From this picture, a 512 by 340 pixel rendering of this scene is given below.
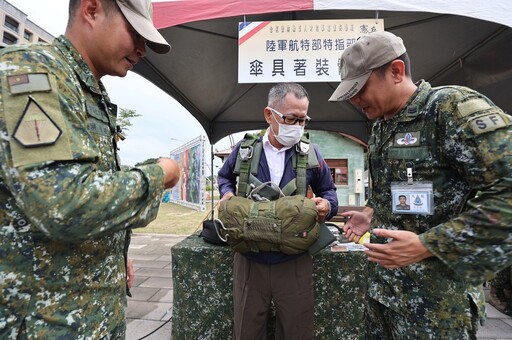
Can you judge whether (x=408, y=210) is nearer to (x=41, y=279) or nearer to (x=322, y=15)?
(x=41, y=279)

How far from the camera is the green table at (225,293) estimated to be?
2002 mm

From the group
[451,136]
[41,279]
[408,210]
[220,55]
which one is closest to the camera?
[41,279]

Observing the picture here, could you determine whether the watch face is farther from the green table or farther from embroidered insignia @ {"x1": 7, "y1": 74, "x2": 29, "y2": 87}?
the green table

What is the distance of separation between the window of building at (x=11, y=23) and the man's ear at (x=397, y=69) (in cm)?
4294

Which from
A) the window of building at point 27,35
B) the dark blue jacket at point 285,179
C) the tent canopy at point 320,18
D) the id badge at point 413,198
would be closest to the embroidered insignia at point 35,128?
the id badge at point 413,198

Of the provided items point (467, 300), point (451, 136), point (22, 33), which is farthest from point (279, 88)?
point (22, 33)

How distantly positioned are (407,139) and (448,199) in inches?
11.0

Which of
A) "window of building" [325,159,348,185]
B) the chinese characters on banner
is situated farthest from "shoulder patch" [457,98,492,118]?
"window of building" [325,159,348,185]

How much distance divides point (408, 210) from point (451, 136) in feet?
1.06

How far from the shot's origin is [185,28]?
9.66 ft

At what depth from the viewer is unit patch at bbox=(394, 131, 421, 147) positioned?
3.56 ft

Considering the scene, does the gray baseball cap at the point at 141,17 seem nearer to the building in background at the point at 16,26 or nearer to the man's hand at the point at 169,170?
the man's hand at the point at 169,170

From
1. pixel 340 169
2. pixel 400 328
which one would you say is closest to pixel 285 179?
pixel 400 328

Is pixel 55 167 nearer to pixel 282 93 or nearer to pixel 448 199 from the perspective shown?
pixel 448 199
